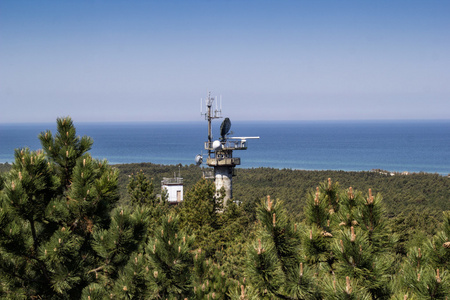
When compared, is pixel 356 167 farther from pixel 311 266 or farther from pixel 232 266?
pixel 311 266

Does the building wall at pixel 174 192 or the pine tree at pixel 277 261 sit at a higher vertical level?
the pine tree at pixel 277 261

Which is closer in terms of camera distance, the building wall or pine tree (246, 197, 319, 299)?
pine tree (246, 197, 319, 299)

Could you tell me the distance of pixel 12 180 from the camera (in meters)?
6.08

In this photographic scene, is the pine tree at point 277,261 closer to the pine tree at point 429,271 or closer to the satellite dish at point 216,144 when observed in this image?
the pine tree at point 429,271

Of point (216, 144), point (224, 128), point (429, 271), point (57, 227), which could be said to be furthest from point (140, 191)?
point (429, 271)

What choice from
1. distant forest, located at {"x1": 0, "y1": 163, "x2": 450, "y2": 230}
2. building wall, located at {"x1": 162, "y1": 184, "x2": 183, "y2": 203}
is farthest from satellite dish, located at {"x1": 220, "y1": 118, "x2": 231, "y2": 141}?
building wall, located at {"x1": 162, "y1": 184, "x2": 183, "y2": 203}

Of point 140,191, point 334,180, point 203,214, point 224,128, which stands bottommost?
point 334,180

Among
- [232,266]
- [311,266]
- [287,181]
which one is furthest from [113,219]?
[287,181]

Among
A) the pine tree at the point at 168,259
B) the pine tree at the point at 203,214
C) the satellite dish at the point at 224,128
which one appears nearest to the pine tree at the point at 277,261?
the pine tree at the point at 168,259

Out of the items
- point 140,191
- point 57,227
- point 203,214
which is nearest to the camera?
point 57,227

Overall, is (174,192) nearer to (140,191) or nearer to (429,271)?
(140,191)

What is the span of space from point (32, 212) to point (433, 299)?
4.95m

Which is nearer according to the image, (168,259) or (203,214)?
(168,259)

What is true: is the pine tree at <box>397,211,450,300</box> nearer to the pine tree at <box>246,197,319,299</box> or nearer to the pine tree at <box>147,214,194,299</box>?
the pine tree at <box>246,197,319,299</box>
